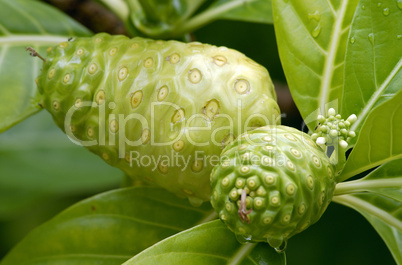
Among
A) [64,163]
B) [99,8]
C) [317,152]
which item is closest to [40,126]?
[64,163]

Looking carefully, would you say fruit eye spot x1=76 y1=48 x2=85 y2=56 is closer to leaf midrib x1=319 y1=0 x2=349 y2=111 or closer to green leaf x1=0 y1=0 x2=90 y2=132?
green leaf x1=0 y1=0 x2=90 y2=132

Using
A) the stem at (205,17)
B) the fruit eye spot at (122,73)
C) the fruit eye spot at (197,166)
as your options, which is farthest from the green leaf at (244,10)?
the fruit eye spot at (197,166)

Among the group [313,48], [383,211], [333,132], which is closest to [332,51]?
[313,48]

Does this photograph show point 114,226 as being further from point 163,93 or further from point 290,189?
point 290,189

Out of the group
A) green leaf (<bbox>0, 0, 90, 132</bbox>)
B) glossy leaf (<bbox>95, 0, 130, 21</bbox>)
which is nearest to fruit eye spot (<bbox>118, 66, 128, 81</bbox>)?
green leaf (<bbox>0, 0, 90, 132</bbox>)

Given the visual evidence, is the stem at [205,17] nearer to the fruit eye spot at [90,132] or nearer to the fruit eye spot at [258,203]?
the fruit eye spot at [90,132]

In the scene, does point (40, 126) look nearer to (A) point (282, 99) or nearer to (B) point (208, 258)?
(A) point (282, 99)

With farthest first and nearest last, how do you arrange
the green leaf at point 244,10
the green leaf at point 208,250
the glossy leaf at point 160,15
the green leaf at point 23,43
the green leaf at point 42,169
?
the green leaf at point 42,169 < the green leaf at point 244,10 < the glossy leaf at point 160,15 < the green leaf at point 23,43 < the green leaf at point 208,250
